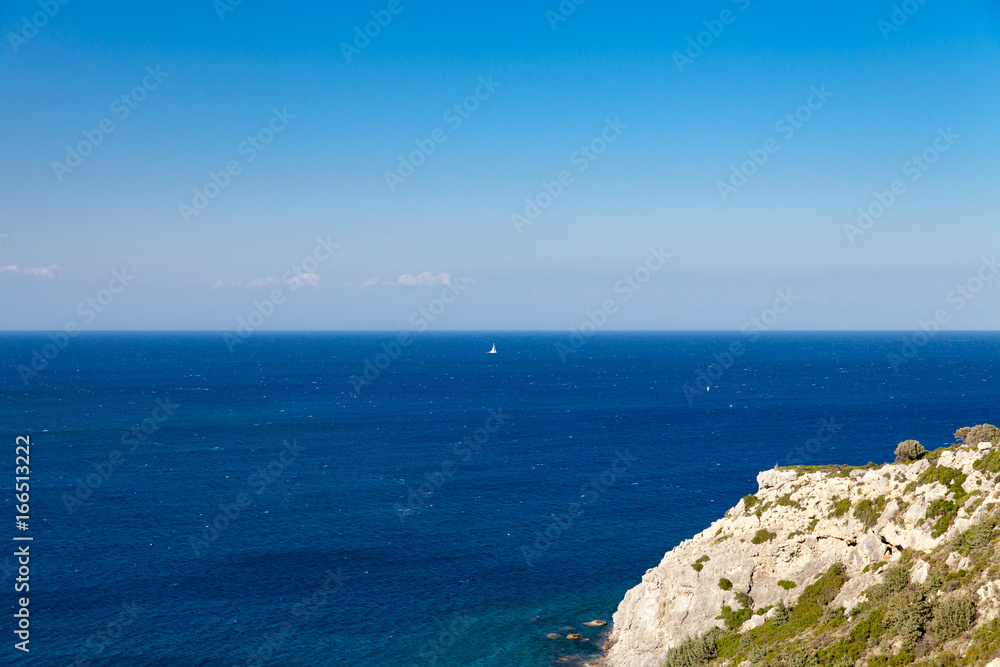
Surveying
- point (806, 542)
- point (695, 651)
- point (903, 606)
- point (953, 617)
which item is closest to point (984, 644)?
point (953, 617)

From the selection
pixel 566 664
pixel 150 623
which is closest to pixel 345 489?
pixel 150 623

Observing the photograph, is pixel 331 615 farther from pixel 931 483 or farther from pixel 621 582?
pixel 931 483

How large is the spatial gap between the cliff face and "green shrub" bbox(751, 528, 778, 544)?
0.22 ft

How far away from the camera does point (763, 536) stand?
49750 mm

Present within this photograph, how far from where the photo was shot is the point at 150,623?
2387 inches

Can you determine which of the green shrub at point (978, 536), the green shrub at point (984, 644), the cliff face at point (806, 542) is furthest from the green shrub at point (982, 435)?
the green shrub at point (984, 644)

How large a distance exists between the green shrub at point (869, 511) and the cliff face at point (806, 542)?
0.07 metres

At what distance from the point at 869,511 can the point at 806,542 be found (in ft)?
14.9

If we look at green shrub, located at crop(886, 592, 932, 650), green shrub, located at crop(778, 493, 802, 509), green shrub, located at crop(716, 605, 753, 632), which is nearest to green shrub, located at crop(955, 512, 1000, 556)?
green shrub, located at crop(886, 592, 932, 650)

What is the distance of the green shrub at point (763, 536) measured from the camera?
49406mm

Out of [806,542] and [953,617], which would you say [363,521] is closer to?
[806,542]

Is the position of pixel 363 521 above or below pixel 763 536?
above

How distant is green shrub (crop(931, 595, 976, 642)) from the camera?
98.8 feet

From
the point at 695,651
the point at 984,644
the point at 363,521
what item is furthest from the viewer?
the point at 363,521
